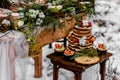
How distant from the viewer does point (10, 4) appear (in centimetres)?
411

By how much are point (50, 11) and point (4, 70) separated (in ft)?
2.78

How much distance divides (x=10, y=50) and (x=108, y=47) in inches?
87.8

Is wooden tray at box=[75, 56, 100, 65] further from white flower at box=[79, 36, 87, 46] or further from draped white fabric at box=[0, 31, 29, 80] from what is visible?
draped white fabric at box=[0, 31, 29, 80]

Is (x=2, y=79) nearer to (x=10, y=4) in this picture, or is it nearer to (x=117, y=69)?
(x=10, y=4)

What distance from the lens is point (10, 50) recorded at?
3279 millimetres

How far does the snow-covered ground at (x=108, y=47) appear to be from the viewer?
4059mm

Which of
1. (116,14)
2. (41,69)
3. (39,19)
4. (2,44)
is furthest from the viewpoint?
(116,14)

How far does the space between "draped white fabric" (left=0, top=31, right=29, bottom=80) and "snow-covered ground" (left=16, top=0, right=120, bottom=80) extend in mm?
177

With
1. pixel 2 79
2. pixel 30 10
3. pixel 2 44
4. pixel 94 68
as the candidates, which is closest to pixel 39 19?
pixel 30 10

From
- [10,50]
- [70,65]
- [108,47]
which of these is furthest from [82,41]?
[108,47]

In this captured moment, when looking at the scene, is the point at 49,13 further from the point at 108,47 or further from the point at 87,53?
the point at 108,47

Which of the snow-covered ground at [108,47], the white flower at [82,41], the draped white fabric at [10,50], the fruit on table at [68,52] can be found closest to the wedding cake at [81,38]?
the white flower at [82,41]

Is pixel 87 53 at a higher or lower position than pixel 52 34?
lower

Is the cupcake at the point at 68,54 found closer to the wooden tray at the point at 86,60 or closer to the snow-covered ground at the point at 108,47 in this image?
the wooden tray at the point at 86,60
